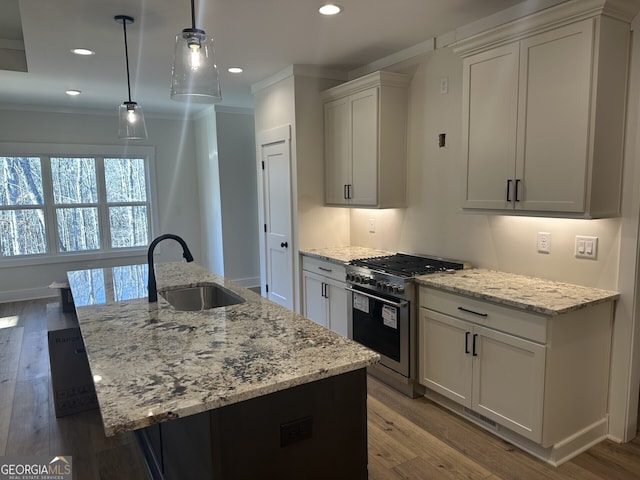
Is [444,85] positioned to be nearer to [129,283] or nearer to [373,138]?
[373,138]

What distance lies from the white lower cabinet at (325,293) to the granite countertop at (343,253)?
0.18 feet

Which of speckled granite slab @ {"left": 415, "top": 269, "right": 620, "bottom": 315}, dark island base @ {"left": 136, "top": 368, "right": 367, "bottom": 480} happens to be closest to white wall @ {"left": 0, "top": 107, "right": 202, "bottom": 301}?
speckled granite slab @ {"left": 415, "top": 269, "right": 620, "bottom": 315}

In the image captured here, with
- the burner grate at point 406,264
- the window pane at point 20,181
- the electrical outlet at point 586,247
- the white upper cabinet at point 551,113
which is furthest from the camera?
the window pane at point 20,181

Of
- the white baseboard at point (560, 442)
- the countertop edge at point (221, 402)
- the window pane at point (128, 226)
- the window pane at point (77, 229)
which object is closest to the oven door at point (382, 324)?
the white baseboard at point (560, 442)

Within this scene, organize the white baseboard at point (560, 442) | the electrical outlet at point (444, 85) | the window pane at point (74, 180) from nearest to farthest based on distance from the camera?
the white baseboard at point (560, 442) → the electrical outlet at point (444, 85) → the window pane at point (74, 180)

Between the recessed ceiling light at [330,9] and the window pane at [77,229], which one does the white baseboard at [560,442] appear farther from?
the window pane at [77,229]

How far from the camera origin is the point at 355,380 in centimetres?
154

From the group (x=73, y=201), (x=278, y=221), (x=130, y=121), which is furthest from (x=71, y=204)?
(x=130, y=121)

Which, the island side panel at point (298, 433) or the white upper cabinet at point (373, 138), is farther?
the white upper cabinet at point (373, 138)

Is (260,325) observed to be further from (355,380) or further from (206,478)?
(206,478)

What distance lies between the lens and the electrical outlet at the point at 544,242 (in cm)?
274

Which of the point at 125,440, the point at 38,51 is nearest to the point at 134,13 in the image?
the point at 38,51

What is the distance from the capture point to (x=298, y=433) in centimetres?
144

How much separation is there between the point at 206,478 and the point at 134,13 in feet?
9.09
